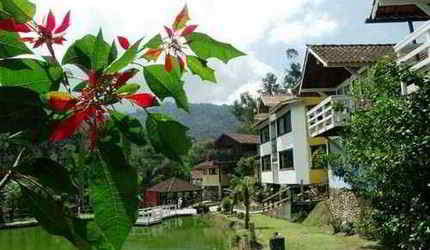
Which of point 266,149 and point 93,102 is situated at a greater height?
point 266,149

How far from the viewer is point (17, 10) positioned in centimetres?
59

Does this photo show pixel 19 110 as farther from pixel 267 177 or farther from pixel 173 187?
pixel 173 187

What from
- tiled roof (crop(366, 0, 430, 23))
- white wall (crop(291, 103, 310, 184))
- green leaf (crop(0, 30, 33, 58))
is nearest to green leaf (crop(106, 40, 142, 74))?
green leaf (crop(0, 30, 33, 58))

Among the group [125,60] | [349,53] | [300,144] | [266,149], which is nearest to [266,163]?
[266,149]

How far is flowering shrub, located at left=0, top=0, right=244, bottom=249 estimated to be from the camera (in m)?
0.54

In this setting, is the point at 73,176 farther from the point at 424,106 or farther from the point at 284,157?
the point at 284,157

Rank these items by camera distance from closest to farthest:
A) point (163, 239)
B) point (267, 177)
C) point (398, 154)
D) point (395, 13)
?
Answer: point (398, 154)
point (395, 13)
point (163, 239)
point (267, 177)

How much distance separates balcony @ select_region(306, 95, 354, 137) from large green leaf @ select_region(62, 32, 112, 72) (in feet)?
47.1

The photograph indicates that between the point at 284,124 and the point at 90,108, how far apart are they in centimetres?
2758

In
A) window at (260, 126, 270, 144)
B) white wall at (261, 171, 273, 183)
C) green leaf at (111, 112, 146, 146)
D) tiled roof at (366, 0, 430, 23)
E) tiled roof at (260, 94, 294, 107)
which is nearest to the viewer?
green leaf at (111, 112, 146, 146)

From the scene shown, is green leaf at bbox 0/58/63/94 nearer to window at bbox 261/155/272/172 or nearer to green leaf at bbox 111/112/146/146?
green leaf at bbox 111/112/146/146

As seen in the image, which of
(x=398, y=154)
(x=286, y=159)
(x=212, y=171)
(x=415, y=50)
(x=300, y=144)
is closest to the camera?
(x=398, y=154)

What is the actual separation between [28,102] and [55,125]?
39 millimetres

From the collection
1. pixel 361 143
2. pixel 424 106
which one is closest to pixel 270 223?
pixel 361 143
